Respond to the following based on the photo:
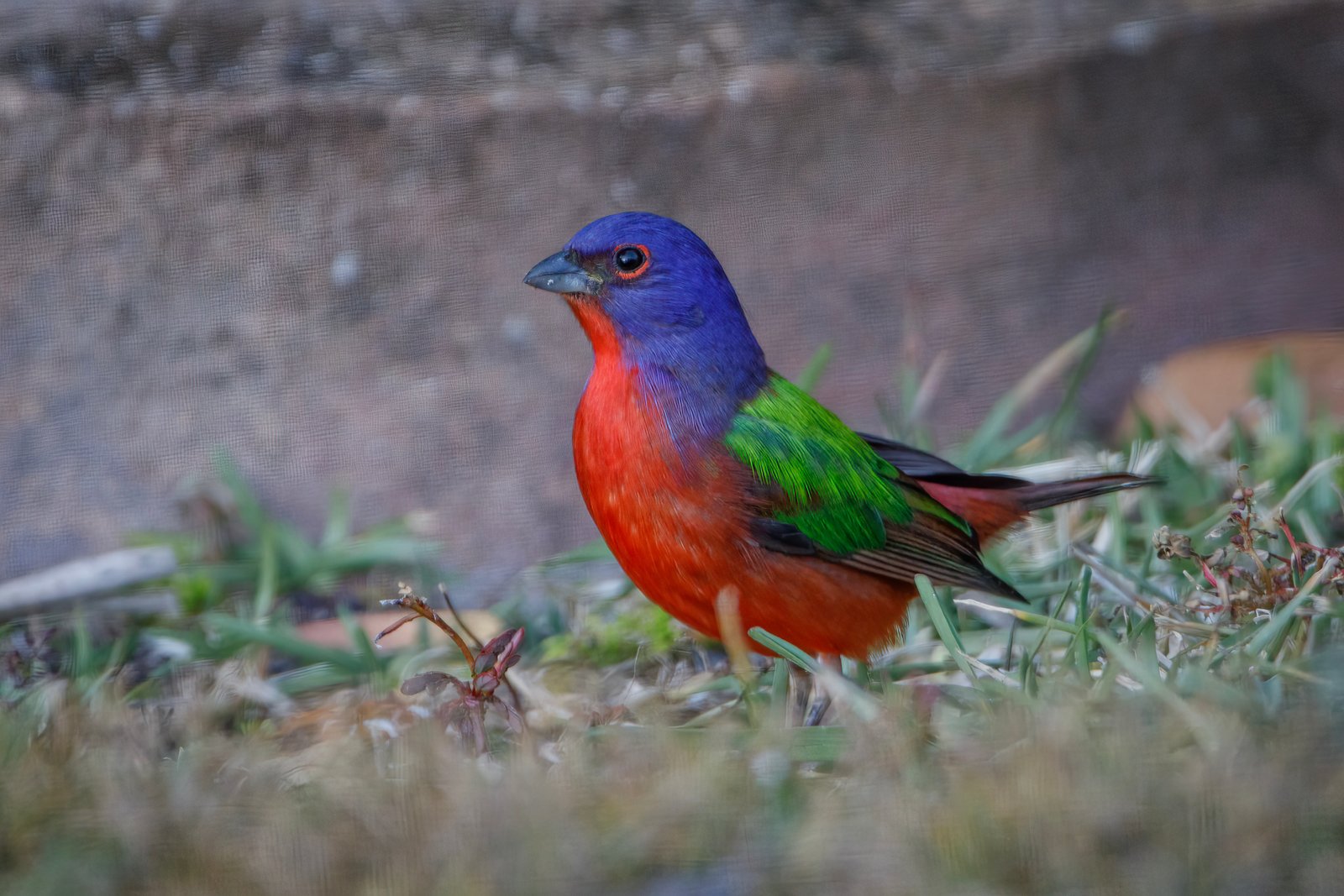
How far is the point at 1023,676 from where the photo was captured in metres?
1.82

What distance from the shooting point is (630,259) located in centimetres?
211

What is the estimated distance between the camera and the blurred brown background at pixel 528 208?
8.74 feet

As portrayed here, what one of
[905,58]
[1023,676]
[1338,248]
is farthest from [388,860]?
[1338,248]

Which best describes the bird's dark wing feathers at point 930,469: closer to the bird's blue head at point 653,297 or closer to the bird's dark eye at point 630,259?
the bird's blue head at point 653,297

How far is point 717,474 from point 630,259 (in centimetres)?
41

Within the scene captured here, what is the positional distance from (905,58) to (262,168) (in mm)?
1530

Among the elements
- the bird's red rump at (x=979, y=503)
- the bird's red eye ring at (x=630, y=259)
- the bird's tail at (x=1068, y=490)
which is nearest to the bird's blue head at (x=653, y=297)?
the bird's red eye ring at (x=630, y=259)

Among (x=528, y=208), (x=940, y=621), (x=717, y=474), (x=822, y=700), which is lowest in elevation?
(x=822, y=700)

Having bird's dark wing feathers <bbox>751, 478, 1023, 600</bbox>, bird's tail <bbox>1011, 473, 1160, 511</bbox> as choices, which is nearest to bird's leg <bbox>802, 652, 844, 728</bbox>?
bird's dark wing feathers <bbox>751, 478, 1023, 600</bbox>

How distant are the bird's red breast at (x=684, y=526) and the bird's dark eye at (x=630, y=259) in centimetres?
8

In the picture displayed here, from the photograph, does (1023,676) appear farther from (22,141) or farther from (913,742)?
(22,141)

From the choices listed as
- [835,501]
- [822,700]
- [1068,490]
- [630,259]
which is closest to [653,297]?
[630,259]

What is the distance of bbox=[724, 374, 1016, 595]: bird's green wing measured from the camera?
204cm

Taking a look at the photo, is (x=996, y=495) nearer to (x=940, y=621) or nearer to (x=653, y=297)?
(x=940, y=621)
